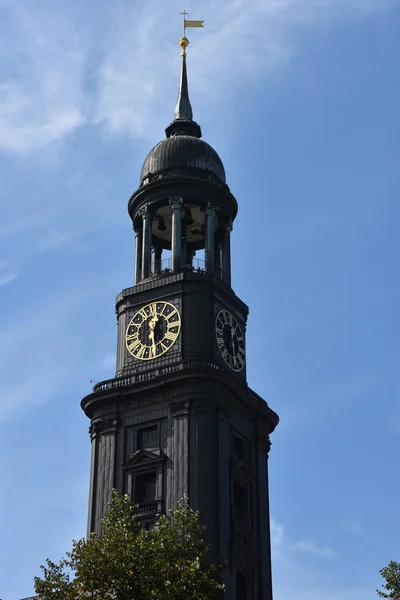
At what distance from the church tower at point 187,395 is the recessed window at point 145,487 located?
6 cm

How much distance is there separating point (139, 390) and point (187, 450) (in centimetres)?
577

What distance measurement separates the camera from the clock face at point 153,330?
7900cm

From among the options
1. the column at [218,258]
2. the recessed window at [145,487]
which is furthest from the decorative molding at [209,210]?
the recessed window at [145,487]

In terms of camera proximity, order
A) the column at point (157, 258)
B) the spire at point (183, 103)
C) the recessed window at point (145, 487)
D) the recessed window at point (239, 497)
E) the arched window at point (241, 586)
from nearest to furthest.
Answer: the arched window at point (241, 586), the recessed window at point (145, 487), the recessed window at point (239, 497), the column at point (157, 258), the spire at point (183, 103)

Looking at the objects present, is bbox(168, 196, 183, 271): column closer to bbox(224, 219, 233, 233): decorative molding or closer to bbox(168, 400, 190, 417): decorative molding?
bbox(224, 219, 233, 233): decorative molding

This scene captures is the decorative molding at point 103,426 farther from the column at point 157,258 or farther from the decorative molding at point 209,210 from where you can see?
the decorative molding at point 209,210

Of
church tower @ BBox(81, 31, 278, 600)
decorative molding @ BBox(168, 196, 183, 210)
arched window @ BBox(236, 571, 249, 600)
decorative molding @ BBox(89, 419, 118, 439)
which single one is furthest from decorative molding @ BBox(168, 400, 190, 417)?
decorative molding @ BBox(168, 196, 183, 210)

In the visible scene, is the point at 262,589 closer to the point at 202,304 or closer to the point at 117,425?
the point at 117,425

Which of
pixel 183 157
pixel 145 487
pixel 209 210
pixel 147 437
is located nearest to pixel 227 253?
pixel 209 210

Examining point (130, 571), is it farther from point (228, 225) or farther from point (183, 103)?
point (183, 103)

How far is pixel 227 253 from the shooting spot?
86188 millimetres

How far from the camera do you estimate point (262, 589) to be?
7450cm

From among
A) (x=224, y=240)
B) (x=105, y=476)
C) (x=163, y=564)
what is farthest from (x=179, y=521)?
(x=224, y=240)

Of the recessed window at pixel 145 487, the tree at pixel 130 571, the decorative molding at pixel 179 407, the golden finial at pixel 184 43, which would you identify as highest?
the golden finial at pixel 184 43
